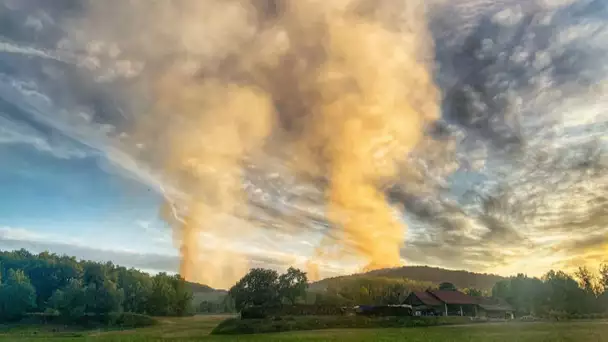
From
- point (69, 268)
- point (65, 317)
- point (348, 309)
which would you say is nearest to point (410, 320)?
point (348, 309)

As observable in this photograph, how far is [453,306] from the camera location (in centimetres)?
14362

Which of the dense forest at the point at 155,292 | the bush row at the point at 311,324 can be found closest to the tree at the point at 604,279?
the dense forest at the point at 155,292

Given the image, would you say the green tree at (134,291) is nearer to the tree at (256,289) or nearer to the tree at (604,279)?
the tree at (256,289)

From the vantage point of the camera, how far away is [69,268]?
153125 millimetres

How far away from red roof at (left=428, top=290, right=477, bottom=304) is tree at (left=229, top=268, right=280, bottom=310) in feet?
182

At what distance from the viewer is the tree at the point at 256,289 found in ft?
397

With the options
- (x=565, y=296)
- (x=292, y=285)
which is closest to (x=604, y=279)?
(x=565, y=296)

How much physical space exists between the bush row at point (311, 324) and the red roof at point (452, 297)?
48.2 metres

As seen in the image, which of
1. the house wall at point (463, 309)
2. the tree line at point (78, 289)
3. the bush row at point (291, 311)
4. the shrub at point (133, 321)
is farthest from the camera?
the house wall at point (463, 309)

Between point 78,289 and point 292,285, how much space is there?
5908 centimetres

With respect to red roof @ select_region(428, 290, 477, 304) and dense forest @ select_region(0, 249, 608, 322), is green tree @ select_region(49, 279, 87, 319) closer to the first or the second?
dense forest @ select_region(0, 249, 608, 322)

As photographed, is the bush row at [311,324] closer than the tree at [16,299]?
Yes

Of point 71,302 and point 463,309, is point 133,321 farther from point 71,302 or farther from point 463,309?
point 463,309

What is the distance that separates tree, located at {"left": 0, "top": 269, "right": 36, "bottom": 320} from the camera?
123188 millimetres
